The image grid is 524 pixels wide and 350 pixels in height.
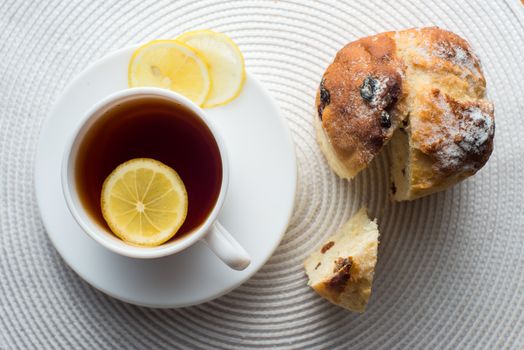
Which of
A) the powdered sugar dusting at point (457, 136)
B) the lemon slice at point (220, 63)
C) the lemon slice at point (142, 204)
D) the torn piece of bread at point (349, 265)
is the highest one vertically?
the lemon slice at point (220, 63)

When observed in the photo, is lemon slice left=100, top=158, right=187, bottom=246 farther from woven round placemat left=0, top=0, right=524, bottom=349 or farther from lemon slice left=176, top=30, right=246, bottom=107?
woven round placemat left=0, top=0, right=524, bottom=349

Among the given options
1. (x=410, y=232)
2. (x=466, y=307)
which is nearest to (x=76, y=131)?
(x=410, y=232)

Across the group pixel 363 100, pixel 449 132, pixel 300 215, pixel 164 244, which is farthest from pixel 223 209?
pixel 449 132

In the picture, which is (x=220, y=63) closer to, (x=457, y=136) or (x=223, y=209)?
(x=223, y=209)

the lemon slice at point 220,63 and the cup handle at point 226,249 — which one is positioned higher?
the lemon slice at point 220,63

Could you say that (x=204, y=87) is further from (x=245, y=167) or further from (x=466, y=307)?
(x=466, y=307)

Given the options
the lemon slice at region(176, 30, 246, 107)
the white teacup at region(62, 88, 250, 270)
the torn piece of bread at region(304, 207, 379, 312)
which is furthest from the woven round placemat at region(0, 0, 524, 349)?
the white teacup at region(62, 88, 250, 270)

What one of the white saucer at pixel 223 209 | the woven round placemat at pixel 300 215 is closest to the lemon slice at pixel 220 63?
the white saucer at pixel 223 209

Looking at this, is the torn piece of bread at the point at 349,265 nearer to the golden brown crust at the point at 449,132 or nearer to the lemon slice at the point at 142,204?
the golden brown crust at the point at 449,132
